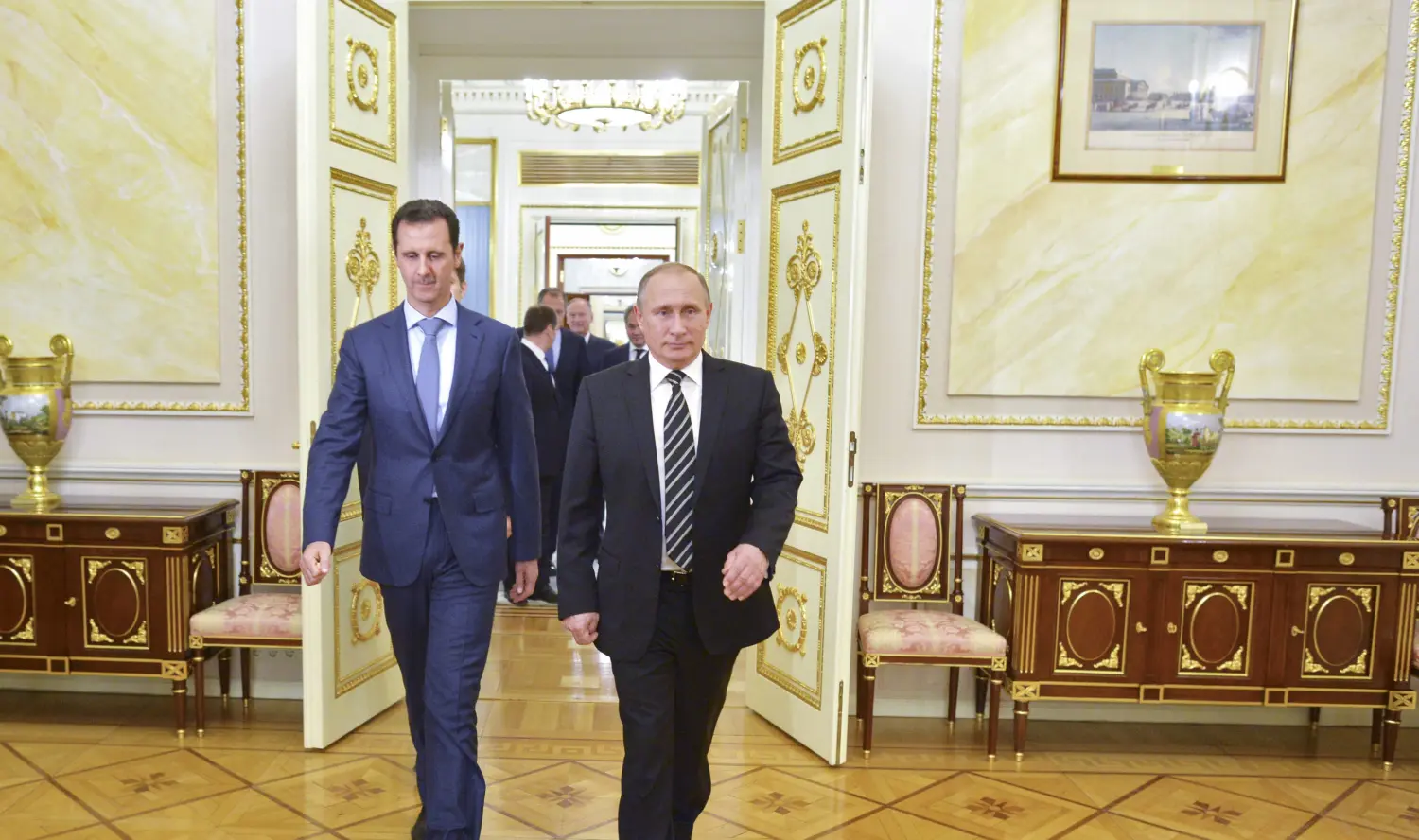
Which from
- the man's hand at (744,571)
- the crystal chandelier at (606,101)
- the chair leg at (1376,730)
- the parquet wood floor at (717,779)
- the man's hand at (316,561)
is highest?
the crystal chandelier at (606,101)

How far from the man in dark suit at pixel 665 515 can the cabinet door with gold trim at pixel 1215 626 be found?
83.2 inches

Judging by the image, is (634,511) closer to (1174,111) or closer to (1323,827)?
(1323,827)

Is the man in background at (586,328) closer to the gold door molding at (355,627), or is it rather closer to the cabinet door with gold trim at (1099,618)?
the gold door molding at (355,627)

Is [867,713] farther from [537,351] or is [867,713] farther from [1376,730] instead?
[537,351]

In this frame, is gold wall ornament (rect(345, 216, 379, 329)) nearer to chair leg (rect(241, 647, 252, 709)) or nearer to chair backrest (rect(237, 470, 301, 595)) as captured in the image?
chair backrest (rect(237, 470, 301, 595))

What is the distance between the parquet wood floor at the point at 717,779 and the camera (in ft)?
10.3

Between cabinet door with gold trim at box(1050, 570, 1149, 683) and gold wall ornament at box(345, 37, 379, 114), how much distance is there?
3.15m

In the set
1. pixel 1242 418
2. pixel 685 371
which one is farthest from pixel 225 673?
pixel 1242 418

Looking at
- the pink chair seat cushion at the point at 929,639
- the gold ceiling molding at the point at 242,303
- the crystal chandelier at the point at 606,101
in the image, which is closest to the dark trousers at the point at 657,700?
the pink chair seat cushion at the point at 929,639

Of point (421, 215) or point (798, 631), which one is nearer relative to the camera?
point (421, 215)

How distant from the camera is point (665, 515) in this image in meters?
2.31

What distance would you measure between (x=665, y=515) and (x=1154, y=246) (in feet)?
9.27

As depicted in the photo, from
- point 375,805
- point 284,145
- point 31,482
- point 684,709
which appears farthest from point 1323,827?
point 31,482

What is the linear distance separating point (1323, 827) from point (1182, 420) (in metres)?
1.46
